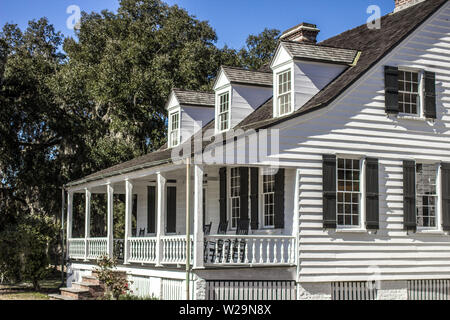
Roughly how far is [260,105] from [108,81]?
37.1 ft

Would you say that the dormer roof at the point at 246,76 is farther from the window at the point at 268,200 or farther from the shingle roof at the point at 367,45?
the window at the point at 268,200

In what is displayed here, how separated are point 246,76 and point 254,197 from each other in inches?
181

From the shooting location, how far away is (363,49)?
20.4 metres

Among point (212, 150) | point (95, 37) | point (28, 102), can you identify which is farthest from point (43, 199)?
point (212, 150)

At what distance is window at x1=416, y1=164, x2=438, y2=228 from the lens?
19406 millimetres

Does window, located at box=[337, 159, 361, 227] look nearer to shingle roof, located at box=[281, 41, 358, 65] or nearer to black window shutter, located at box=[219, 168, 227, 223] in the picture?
shingle roof, located at box=[281, 41, 358, 65]

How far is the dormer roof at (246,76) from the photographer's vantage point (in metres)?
21.9

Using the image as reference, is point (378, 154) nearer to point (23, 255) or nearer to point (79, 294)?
point (79, 294)

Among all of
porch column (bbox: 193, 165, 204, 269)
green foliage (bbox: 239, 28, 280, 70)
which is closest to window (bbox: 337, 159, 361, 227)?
porch column (bbox: 193, 165, 204, 269)

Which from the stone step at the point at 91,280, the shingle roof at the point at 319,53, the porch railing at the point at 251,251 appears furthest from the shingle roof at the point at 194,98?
the porch railing at the point at 251,251

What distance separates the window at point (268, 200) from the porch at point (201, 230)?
0.14 ft

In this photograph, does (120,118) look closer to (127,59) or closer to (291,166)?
(127,59)

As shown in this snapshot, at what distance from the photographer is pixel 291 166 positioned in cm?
1728

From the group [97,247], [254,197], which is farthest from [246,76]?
[97,247]
